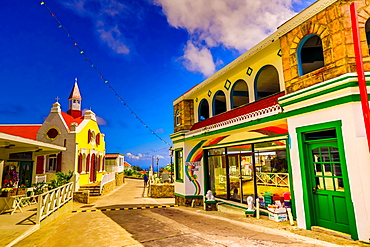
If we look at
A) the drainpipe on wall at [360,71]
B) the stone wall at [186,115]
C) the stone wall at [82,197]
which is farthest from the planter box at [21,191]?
the drainpipe on wall at [360,71]

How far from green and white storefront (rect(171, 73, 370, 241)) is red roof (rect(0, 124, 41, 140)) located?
1755cm

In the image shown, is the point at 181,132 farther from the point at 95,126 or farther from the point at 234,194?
the point at 95,126

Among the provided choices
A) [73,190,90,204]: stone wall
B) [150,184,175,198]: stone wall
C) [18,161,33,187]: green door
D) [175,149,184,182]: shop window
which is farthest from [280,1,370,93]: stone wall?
[18,161,33,187]: green door

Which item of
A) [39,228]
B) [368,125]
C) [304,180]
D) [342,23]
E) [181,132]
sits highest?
[342,23]

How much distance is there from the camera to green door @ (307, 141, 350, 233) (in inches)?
195

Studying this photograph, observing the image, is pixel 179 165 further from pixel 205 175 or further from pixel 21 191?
pixel 21 191

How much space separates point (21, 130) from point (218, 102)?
18304 mm

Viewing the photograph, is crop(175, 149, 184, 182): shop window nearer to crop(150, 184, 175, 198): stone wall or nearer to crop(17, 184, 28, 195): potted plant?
crop(150, 184, 175, 198): stone wall

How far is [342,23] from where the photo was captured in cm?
503

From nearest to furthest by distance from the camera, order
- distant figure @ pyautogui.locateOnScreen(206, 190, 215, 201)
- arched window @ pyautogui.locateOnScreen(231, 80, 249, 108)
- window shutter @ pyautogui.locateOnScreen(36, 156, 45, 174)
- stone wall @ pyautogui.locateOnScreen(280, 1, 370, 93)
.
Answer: stone wall @ pyautogui.locateOnScreen(280, 1, 370, 93), arched window @ pyautogui.locateOnScreen(231, 80, 249, 108), distant figure @ pyautogui.locateOnScreen(206, 190, 215, 201), window shutter @ pyautogui.locateOnScreen(36, 156, 45, 174)

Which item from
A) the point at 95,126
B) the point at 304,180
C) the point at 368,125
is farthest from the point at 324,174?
the point at 95,126

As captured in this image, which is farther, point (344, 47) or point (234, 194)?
point (234, 194)

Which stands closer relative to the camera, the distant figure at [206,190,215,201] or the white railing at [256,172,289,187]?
the white railing at [256,172,289,187]

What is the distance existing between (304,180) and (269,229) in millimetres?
1517
